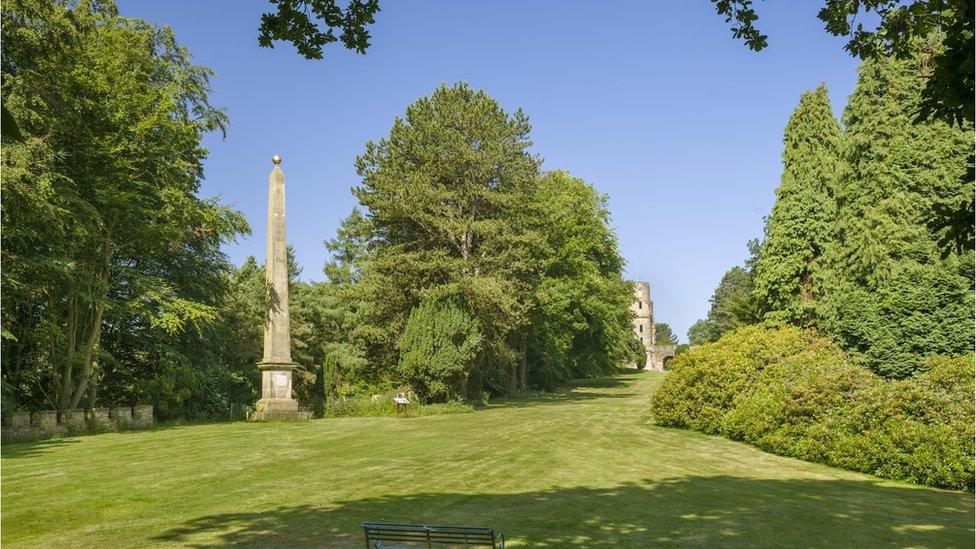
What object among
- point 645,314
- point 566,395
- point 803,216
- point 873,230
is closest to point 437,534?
Result: point 873,230

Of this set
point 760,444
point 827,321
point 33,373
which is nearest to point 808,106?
point 827,321

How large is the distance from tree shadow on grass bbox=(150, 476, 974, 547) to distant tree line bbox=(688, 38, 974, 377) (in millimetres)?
14600

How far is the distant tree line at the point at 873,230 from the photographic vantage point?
25109 mm

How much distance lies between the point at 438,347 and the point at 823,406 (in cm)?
1855

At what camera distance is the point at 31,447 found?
60.5ft

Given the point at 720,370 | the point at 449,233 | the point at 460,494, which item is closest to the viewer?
the point at 460,494

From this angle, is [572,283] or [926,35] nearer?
[926,35]

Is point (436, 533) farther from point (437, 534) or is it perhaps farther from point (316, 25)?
point (316, 25)

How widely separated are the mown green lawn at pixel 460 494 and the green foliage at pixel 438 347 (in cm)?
1254

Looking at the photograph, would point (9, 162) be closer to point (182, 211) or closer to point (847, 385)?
point (182, 211)

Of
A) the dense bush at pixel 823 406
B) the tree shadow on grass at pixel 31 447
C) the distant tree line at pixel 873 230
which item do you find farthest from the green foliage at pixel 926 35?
the distant tree line at pixel 873 230

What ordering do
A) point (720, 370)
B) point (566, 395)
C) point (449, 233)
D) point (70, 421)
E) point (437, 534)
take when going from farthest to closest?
point (566, 395) < point (449, 233) < point (70, 421) < point (720, 370) < point (437, 534)

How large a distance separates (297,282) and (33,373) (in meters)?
25.4

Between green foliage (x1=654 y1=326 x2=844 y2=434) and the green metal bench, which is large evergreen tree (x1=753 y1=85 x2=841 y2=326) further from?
the green metal bench
